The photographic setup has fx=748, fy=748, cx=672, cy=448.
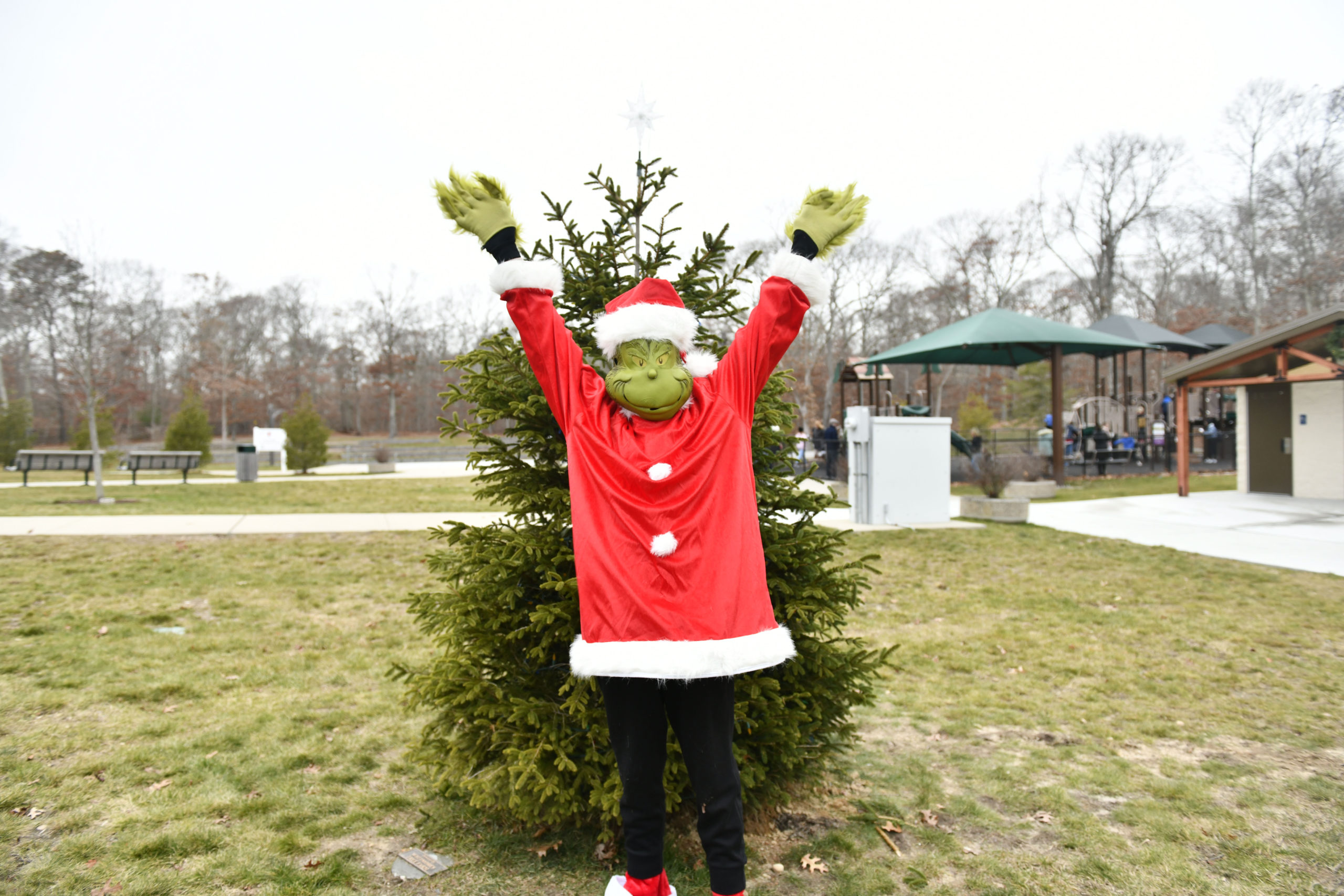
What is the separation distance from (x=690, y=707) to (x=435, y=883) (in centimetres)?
135

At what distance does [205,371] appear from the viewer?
46.8 metres

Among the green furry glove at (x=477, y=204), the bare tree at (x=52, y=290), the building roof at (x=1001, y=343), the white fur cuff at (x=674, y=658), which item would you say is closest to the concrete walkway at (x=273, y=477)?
the bare tree at (x=52, y=290)

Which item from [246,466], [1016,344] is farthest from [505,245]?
[246,466]

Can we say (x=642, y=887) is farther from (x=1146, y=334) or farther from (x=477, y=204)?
(x=1146, y=334)

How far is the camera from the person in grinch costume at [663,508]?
1.93m

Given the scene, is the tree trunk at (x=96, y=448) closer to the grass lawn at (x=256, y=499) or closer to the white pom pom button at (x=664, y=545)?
the grass lawn at (x=256, y=499)

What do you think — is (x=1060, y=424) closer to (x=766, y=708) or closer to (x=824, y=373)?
(x=766, y=708)

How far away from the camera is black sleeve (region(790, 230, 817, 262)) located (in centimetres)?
224

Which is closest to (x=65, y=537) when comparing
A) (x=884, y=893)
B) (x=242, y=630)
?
(x=242, y=630)

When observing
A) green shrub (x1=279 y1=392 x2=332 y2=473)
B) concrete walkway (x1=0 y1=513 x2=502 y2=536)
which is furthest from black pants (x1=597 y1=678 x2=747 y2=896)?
green shrub (x1=279 y1=392 x2=332 y2=473)

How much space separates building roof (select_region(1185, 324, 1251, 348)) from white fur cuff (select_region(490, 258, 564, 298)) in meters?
32.6

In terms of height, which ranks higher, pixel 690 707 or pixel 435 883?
pixel 690 707

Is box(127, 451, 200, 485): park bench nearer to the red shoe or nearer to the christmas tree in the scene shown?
the christmas tree

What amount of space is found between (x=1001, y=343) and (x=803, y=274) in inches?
651
